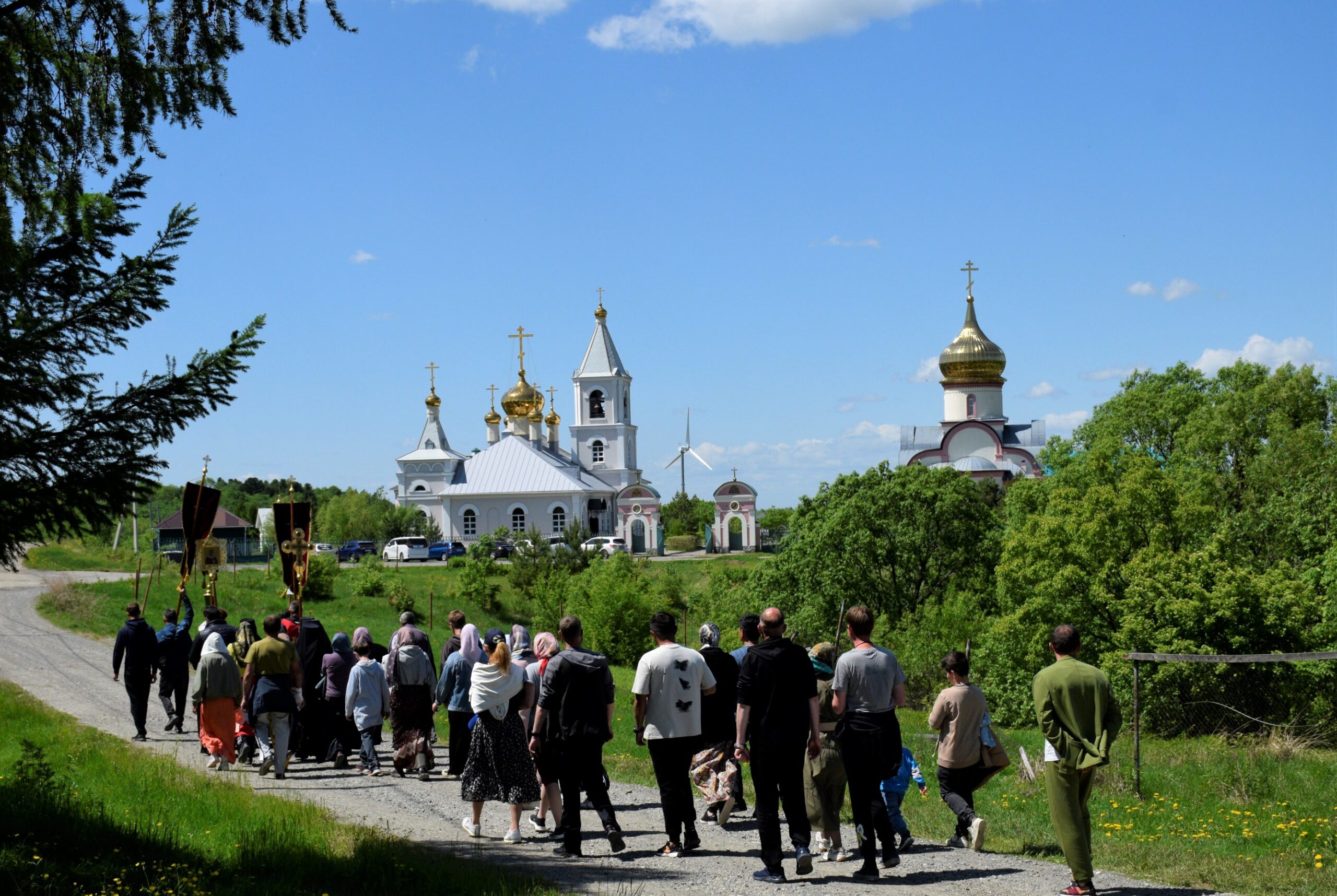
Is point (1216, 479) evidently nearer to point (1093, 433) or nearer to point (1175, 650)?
point (1093, 433)

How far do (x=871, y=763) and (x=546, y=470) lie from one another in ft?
245

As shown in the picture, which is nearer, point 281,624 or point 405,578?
point 281,624

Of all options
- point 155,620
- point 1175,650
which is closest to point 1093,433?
point 1175,650

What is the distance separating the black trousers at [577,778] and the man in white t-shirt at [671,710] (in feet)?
1.29

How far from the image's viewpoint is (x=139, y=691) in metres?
14.3

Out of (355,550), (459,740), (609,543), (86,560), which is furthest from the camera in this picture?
(355,550)

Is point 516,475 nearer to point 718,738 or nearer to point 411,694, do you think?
point 411,694

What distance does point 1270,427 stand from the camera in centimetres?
3981

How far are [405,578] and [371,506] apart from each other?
4856 centimetres

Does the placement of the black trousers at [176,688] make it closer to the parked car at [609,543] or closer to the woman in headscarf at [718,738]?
the woman in headscarf at [718,738]

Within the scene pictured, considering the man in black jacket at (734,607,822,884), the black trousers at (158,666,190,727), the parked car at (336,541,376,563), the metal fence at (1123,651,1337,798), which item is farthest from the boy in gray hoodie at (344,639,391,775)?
the parked car at (336,541,376,563)

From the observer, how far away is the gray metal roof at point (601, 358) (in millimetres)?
87562

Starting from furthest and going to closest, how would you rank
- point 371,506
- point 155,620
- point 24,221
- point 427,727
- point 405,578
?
1. point 371,506
2. point 405,578
3. point 155,620
4. point 427,727
5. point 24,221

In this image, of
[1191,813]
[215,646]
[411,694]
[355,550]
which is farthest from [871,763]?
[355,550]
